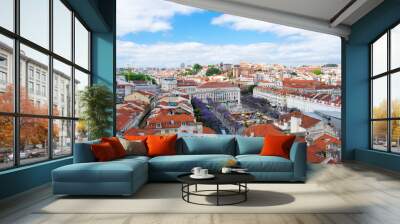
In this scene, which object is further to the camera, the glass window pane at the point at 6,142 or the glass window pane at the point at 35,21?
the glass window pane at the point at 35,21

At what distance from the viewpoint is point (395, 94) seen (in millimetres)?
8555

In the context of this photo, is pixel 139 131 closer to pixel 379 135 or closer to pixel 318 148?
pixel 318 148

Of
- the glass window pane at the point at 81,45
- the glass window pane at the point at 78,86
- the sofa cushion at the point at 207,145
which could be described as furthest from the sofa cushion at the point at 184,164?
the glass window pane at the point at 81,45

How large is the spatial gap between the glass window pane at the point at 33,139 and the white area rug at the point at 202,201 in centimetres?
115

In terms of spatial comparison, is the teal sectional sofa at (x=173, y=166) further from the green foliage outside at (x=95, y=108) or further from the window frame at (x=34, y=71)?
the green foliage outside at (x=95, y=108)

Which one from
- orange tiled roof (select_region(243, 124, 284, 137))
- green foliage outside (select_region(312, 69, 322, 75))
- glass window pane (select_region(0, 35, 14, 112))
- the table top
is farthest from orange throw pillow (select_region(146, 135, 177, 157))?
green foliage outside (select_region(312, 69, 322, 75))

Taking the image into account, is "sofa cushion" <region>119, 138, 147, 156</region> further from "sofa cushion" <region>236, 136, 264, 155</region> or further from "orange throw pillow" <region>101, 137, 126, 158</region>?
"sofa cushion" <region>236, 136, 264, 155</region>

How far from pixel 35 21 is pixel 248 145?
4.10m

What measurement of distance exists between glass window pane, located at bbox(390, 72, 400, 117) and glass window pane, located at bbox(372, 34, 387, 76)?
54cm

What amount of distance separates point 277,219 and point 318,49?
26.0 feet

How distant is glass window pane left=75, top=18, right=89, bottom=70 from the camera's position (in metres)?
8.24

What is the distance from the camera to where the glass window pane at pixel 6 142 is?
16.6 ft

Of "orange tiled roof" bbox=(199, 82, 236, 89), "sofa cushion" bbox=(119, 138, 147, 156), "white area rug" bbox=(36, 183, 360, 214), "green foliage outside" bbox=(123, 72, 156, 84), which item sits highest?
"green foliage outside" bbox=(123, 72, 156, 84)

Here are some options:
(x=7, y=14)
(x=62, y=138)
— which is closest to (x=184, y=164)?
(x=62, y=138)
